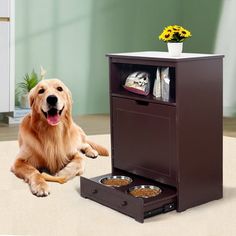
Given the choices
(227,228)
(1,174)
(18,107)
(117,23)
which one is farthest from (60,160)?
(117,23)

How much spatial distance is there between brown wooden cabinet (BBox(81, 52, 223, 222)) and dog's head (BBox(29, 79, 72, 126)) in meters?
0.49

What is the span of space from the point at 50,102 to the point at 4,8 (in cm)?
184

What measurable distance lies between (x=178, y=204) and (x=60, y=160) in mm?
1017

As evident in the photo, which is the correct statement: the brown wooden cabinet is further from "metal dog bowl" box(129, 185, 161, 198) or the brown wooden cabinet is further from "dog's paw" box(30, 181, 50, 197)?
"dog's paw" box(30, 181, 50, 197)

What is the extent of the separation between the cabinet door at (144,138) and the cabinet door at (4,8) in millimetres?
2248

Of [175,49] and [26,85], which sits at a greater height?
[175,49]

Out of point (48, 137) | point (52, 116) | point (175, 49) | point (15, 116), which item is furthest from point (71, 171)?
point (15, 116)

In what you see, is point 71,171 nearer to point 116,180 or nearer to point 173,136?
point 116,180

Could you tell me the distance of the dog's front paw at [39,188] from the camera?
115 inches

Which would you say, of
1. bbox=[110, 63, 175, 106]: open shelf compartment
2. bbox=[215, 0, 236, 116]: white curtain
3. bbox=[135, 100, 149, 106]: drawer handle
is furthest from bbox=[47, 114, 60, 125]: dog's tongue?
bbox=[215, 0, 236, 116]: white curtain

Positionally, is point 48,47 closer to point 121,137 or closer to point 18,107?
point 18,107

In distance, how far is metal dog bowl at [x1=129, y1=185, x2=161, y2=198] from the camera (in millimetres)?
2662

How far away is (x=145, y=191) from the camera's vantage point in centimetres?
271

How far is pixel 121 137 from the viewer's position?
2990 mm
